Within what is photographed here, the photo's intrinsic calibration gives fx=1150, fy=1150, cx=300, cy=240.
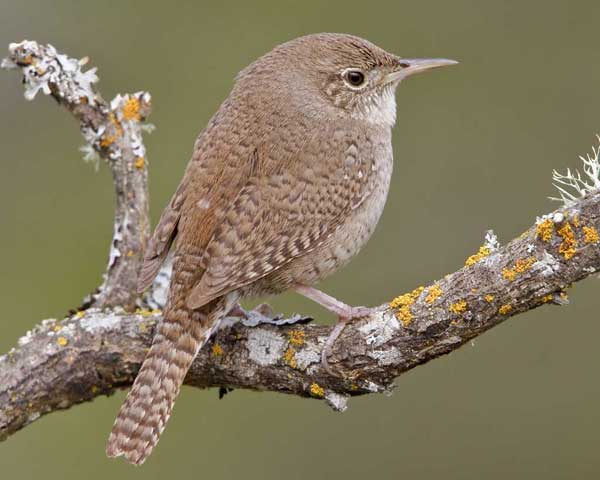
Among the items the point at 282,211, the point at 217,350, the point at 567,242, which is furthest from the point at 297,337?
the point at 567,242

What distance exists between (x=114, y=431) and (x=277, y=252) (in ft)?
2.95

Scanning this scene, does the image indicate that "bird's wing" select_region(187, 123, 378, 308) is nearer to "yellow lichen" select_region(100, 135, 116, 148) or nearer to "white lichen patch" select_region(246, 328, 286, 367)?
"white lichen patch" select_region(246, 328, 286, 367)

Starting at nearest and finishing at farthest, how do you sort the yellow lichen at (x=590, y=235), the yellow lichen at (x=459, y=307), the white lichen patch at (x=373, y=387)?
the yellow lichen at (x=590, y=235) < the yellow lichen at (x=459, y=307) < the white lichen patch at (x=373, y=387)

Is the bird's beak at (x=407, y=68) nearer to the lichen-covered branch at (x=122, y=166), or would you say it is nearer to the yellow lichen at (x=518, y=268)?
the lichen-covered branch at (x=122, y=166)

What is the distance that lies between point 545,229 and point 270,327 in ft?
4.33

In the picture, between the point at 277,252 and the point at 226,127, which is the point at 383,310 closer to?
the point at 277,252

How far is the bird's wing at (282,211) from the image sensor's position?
432 cm

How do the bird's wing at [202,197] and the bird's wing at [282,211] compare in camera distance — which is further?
the bird's wing at [202,197]

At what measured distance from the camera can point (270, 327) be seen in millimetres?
4543

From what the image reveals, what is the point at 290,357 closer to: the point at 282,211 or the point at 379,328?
the point at 379,328

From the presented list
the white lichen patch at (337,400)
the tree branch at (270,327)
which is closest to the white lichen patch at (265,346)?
the tree branch at (270,327)

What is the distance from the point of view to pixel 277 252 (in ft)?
14.3

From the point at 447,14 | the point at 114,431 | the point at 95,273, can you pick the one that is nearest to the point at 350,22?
the point at 447,14

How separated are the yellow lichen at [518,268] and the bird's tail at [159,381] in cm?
122
